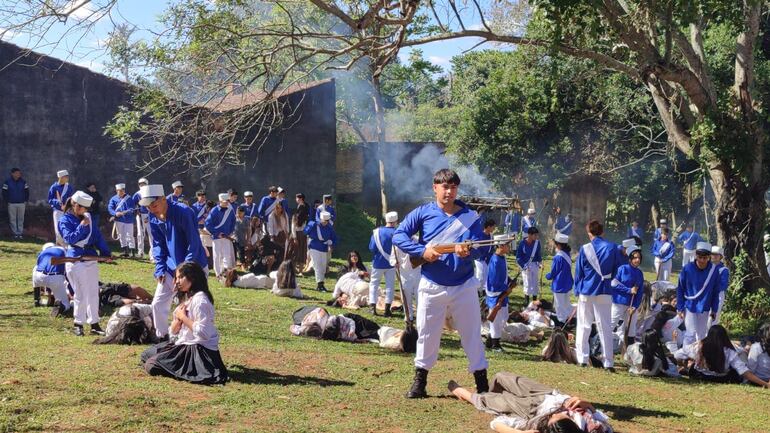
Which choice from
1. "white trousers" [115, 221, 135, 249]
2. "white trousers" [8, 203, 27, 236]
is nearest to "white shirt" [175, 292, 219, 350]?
"white trousers" [115, 221, 135, 249]

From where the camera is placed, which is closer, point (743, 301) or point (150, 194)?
point (150, 194)

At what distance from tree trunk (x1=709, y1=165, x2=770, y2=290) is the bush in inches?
5.1

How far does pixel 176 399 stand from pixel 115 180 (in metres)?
17.1

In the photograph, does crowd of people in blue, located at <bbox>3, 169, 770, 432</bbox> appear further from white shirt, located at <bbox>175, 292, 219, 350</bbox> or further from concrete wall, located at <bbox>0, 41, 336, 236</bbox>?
concrete wall, located at <bbox>0, 41, 336, 236</bbox>

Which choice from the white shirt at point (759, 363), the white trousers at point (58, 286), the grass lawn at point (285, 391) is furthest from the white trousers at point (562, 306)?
the white trousers at point (58, 286)

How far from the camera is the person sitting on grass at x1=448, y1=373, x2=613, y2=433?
6.93 metres

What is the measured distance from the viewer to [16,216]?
70.5ft

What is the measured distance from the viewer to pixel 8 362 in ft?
29.4

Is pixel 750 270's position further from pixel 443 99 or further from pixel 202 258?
pixel 443 99

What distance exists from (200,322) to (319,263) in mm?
9969

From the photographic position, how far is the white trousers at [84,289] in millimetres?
10680

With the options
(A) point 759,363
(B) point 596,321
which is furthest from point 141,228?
(A) point 759,363

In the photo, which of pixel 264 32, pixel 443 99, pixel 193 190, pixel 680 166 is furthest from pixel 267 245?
pixel 443 99

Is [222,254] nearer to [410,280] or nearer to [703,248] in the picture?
[410,280]
